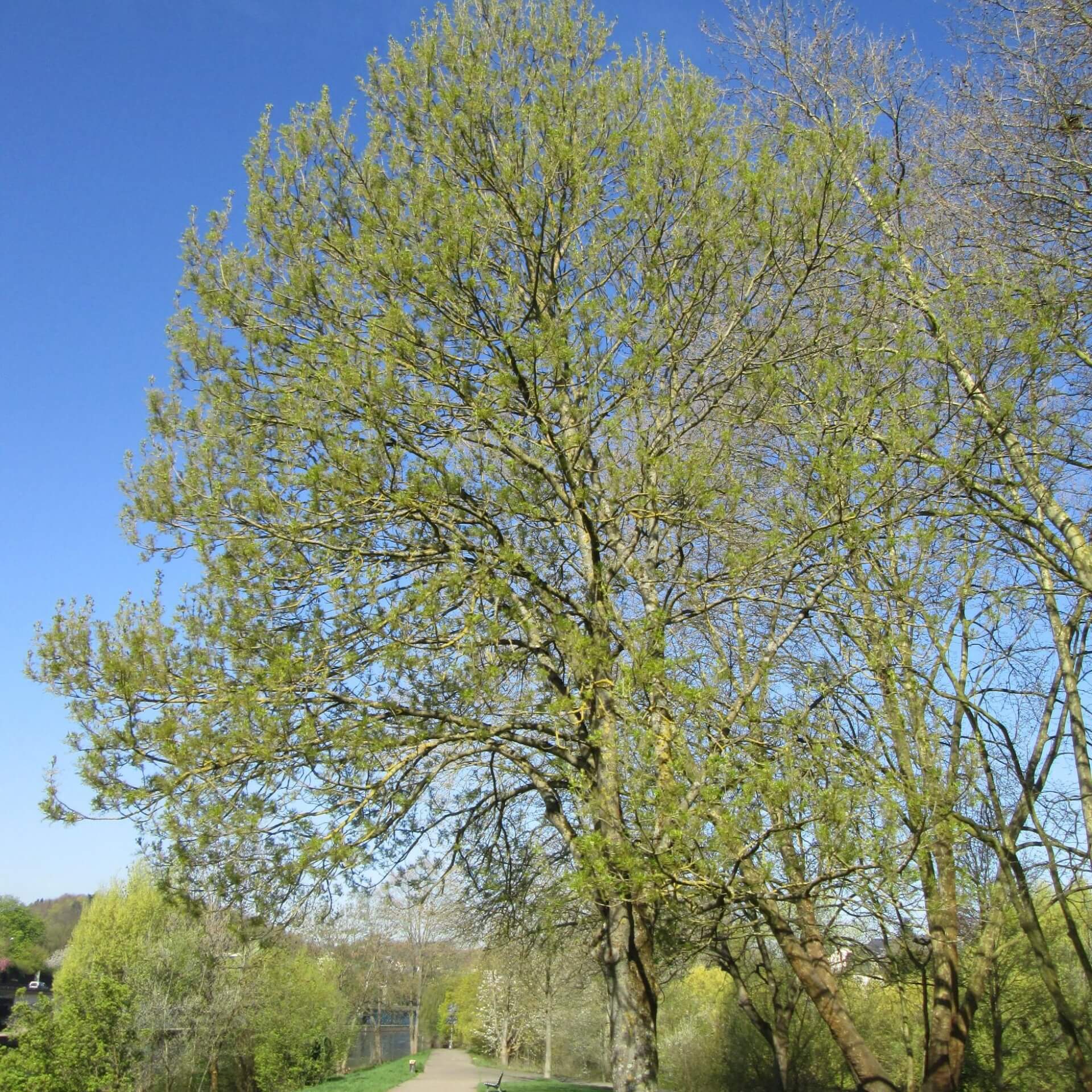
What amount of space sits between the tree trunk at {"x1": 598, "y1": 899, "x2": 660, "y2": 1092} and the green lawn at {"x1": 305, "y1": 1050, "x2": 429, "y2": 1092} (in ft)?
67.3

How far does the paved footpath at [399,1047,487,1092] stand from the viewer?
910 inches

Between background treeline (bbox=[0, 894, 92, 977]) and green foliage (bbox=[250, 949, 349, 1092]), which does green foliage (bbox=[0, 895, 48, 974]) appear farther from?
green foliage (bbox=[250, 949, 349, 1092])

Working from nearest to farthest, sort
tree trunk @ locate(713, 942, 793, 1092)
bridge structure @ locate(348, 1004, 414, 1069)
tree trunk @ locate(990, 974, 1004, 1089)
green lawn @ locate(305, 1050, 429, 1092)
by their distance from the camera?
tree trunk @ locate(990, 974, 1004, 1089) < tree trunk @ locate(713, 942, 793, 1092) < green lawn @ locate(305, 1050, 429, 1092) < bridge structure @ locate(348, 1004, 414, 1069)

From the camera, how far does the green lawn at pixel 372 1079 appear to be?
923 inches

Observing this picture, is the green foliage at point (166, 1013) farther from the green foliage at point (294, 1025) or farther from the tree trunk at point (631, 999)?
the tree trunk at point (631, 999)

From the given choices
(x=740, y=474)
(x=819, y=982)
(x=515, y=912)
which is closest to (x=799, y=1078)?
(x=819, y=982)

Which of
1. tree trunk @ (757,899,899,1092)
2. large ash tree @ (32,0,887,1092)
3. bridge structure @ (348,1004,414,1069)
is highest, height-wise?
large ash tree @ (32,0,887,1092)

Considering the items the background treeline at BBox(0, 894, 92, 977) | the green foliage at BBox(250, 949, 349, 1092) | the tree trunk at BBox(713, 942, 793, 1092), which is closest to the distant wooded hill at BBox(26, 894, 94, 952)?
the background treeline at BBox(0, 894, 92, 977)

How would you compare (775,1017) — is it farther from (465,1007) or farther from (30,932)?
(30,932)

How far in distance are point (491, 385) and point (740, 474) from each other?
1.97 meters

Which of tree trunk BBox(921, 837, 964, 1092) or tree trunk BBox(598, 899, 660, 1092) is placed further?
tree trunk BBox(921, 837, 964, 1092)

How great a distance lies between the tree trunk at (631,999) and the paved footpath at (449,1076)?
19213mm

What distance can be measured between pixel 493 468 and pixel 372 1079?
2841cm

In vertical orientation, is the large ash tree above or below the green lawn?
above
